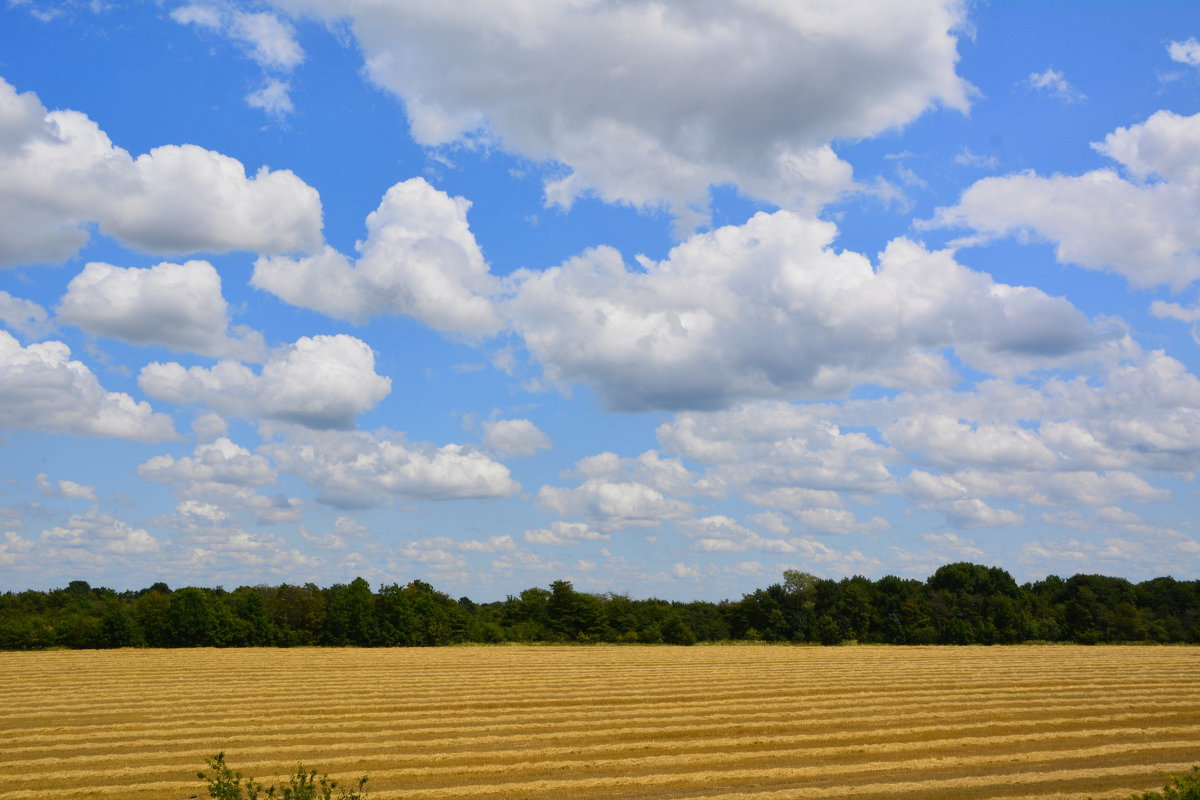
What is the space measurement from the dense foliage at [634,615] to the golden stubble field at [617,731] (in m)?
24.1

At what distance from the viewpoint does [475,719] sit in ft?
91.8

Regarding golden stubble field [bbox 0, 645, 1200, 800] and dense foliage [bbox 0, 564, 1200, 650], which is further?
dense foliage [bbox 0, 564, 1200, 650]

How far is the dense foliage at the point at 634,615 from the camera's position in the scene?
232 ft

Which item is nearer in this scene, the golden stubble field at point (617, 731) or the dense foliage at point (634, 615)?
the golden stubble field at point (617, 731)

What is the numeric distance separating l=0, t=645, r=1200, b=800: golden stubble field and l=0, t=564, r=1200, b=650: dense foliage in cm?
2414

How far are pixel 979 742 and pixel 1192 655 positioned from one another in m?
53.4

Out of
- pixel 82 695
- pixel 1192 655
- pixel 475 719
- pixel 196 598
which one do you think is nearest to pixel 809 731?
pixel 475 719

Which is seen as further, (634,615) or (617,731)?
(634,615)

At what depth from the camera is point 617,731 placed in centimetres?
2502

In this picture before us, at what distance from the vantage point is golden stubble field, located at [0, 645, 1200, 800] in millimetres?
18594

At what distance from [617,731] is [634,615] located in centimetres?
6617

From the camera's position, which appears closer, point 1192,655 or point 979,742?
point 979,742

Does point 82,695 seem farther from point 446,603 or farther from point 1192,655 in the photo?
point 1192,655

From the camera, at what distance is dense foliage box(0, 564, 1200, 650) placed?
7056 cm
